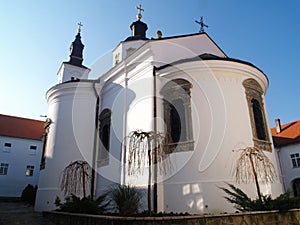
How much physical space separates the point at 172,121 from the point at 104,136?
5018 millimetres

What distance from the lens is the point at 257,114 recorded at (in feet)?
35.0

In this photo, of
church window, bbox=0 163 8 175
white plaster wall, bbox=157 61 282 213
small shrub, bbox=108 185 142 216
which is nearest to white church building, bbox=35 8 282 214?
white plaster wall, bbox=157 61 282 213

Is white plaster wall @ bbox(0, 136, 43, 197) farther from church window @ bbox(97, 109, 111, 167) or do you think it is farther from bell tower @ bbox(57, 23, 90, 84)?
church window @ bbox(97, 109, 111, 167)

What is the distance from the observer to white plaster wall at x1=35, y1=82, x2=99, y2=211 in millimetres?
13438

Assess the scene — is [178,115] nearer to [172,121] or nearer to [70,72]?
[172,121]

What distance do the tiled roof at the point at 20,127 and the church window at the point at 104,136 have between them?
16.8m

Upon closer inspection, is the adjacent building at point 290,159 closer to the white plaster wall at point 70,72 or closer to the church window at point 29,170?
the white plaster wall at point 70,72

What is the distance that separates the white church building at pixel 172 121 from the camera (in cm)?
898

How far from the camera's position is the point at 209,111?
9555mm

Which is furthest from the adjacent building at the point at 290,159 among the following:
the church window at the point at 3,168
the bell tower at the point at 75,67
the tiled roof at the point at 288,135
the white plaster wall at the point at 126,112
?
the church window at the point at 3,168

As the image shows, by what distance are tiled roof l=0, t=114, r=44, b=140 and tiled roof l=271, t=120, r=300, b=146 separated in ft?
81.9

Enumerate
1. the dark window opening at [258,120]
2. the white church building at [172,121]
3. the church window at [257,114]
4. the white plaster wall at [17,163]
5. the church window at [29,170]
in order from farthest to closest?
the church window at [29,170] → the white plaster wall at [17,163] → the dark window opening at [258,120] → the church window at [257,114] → the white church building at [172,121]

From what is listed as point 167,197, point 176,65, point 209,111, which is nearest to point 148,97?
point 176,65

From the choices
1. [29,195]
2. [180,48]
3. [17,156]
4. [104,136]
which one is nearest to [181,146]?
[180,48]
